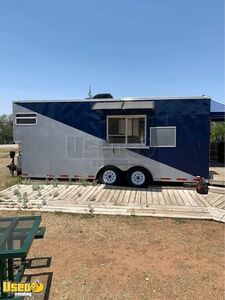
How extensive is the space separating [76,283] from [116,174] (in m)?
6.09

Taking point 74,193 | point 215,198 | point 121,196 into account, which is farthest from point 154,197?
point 74,193

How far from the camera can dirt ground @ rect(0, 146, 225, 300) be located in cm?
365

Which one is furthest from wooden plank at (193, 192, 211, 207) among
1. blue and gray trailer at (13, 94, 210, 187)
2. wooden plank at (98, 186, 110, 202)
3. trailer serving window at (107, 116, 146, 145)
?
wooden plank at (98, 186, 110, 202)

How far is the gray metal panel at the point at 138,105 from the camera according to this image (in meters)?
9.26

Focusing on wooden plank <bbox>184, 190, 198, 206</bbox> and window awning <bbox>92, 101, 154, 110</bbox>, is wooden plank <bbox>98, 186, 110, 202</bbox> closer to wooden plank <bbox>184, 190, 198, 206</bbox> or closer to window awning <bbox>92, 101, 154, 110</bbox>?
wooden plank <bbox>184, 190, 198, 206</bbox>

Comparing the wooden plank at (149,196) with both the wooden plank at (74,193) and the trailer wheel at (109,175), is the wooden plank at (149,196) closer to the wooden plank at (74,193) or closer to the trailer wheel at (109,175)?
the trailer wheel at (109,175)

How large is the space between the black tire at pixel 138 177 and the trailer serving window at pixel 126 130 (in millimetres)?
854

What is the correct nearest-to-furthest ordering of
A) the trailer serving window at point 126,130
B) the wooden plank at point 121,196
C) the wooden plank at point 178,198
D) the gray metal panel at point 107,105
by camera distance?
1. the wooden plank at point 178,198
2. the wooden plank at point 121,196
3. the gray metal panel at point 107,105
4. the trailer serving window at point 126,130

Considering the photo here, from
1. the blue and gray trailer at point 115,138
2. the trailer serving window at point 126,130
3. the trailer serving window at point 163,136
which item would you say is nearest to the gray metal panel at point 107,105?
the blue and gray trailer at point 115,138

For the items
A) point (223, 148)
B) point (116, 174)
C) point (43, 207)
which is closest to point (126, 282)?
point (43, 207)

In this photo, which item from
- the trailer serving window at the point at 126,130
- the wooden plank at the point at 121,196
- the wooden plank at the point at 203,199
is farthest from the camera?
the trailer serving window at the point at 126,130

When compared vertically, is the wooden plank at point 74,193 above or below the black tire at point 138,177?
below

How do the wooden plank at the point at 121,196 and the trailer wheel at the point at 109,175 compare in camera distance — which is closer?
the wooden plank at the point at 121,196

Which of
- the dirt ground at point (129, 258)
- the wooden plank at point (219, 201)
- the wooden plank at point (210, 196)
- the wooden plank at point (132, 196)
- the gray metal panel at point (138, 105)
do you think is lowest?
the dirt ground at point (129, 258)
